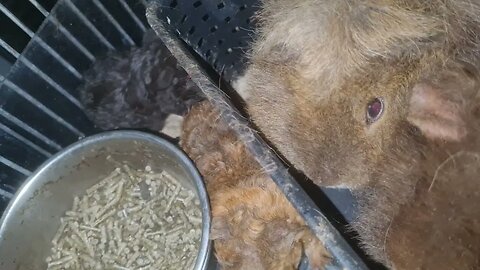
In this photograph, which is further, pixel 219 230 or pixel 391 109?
pixel 219 230

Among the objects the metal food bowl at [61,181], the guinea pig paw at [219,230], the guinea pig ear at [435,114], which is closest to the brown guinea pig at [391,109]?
the guinea pig ear at [435,114]

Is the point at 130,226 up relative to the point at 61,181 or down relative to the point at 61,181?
down

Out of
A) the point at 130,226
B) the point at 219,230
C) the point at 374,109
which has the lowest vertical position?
the point at 130,226

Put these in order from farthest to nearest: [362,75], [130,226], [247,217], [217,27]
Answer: [130,226] → [217,27] → [247,217] → [362,75]

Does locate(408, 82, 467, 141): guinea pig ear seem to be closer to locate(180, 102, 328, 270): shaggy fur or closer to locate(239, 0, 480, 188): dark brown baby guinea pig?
locate(239, 0, 480, 188): dark brown baby guinea pig

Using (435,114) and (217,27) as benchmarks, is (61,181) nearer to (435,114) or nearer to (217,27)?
(217,27)

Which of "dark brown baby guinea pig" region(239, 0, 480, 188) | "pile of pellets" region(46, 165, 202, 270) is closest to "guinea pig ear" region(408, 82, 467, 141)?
"dark brown baby guinea pig" region(239, 0, 480, 188)

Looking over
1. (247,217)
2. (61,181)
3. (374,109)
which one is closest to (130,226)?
(61,181)
